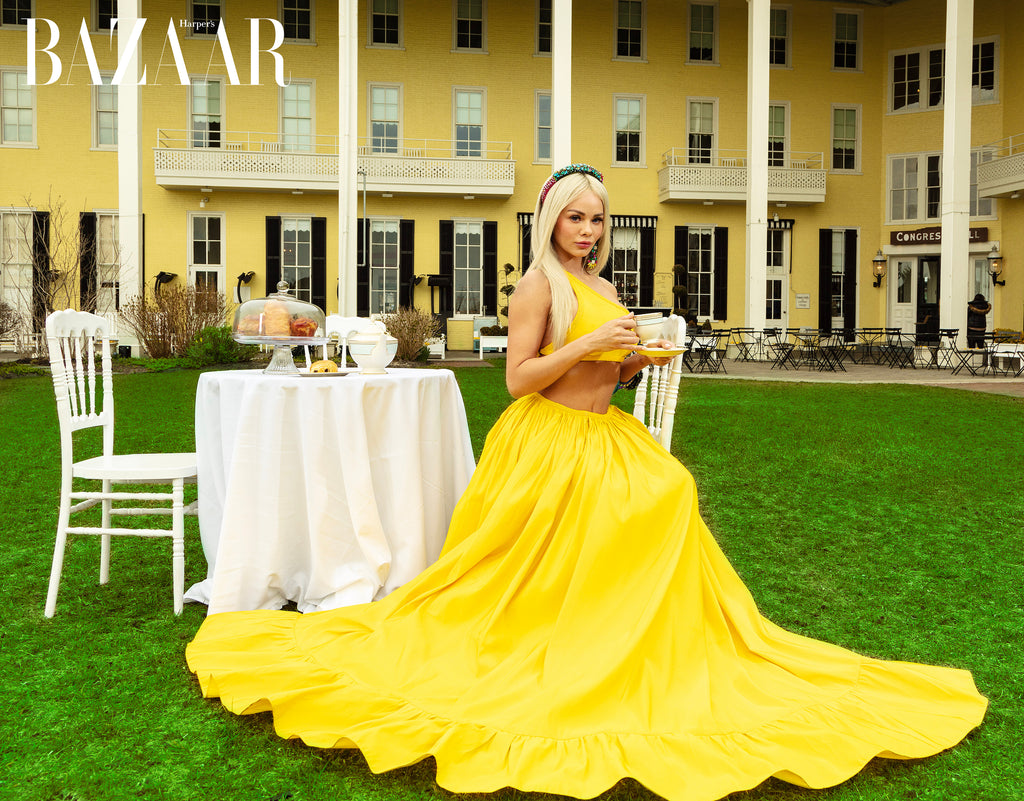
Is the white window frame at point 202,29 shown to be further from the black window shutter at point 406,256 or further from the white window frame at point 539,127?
the white window frame at point 539,127

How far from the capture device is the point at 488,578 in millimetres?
2469

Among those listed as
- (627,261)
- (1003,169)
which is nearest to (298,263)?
(627,261)

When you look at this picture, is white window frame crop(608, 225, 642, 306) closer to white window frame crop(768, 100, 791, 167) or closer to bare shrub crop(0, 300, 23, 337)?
white window frame crop(768, 100, 791, 167)

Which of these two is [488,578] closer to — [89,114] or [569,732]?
[569,732]

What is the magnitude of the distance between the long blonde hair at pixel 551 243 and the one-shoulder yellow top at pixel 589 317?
0.04m

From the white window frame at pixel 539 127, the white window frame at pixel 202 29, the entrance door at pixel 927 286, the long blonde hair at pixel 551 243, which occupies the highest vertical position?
the white window frame at pixel 202 29

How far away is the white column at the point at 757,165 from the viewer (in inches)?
672

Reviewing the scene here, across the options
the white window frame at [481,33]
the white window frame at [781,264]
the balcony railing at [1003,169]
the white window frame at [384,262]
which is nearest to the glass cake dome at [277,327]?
the white window frame at [384,262]

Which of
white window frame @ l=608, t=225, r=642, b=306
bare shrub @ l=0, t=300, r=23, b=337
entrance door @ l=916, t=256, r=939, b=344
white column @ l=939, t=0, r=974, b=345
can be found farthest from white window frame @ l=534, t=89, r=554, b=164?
bare shrub @ l=0, t=300, r=23, b=337

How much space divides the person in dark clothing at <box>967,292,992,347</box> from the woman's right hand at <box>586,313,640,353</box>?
16.3m

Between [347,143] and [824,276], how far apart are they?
11.5 m

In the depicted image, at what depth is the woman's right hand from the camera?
231 cm

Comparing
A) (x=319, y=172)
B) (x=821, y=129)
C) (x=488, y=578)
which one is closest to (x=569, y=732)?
(x=488, y=578)

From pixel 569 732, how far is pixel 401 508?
1438mm
